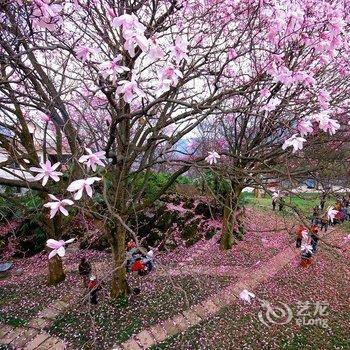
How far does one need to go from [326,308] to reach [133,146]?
5645 mm

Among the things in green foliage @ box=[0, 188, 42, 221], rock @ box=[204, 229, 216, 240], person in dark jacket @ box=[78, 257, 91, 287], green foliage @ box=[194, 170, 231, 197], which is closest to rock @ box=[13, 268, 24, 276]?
green foliage @ box=[0, 188, 42, 221]

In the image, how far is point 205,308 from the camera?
7258 millimetres

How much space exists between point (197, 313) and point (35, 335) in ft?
10.4

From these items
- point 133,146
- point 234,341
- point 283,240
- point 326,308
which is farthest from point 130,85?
point 283,240

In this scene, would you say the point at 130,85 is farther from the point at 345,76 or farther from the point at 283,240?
the point at 283,240

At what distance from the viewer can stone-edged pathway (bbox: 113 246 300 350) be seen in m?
6.11

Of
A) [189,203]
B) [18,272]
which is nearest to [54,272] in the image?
[18,272]

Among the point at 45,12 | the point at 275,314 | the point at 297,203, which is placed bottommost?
the point at 297,203

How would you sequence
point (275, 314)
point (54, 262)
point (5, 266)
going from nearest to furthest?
point (275, 314), point (54, 262), point (5, 266)

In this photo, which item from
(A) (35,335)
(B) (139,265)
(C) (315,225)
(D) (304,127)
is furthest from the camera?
(B) (139,265)

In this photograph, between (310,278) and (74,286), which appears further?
(310,278)

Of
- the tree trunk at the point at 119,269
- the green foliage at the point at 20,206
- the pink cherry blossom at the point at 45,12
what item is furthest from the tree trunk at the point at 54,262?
the pink cherry blossom at the point at 45,12

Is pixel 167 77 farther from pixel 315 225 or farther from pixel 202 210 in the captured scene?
pixel 202 210

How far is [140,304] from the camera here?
7.28 m
